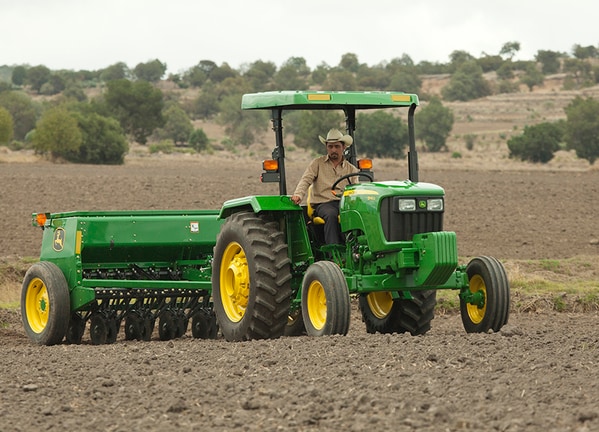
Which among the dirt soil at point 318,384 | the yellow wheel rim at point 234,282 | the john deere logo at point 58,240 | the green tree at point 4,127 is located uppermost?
the green tree at point 4,127

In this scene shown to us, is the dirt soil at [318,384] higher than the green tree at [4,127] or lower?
lower

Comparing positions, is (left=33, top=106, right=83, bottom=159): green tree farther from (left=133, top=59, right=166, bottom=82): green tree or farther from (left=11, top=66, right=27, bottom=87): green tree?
(left=11, top=66, right=27, bottom=87): green tree

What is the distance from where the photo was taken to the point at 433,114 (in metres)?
72.8

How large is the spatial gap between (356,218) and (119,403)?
12.0 ft

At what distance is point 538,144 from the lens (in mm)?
57281

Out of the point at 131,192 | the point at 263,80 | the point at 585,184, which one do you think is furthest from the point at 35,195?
the point at 263,80

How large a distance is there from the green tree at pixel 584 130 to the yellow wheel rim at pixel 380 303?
4821 centimetres

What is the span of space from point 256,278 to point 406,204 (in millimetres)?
1410

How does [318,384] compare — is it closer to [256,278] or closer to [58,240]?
[256,278]

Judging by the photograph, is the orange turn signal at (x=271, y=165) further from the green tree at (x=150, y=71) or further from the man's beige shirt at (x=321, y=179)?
the green tree at (x=150, y=71)

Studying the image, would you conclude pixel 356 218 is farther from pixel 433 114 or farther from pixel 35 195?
pixel 433 114

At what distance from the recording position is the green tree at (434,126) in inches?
2832

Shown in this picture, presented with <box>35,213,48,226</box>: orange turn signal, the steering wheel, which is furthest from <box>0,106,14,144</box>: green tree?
the steering wheel

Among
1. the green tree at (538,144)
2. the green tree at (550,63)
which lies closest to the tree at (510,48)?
the green tree at (550,63)
